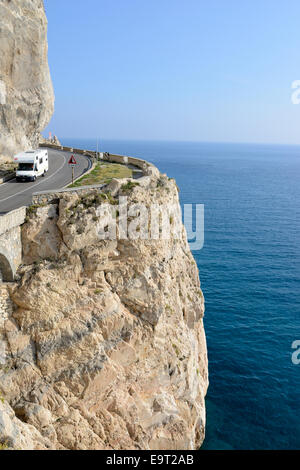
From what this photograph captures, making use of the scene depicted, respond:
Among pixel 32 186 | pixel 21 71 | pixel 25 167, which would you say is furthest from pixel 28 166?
pixel 21 71

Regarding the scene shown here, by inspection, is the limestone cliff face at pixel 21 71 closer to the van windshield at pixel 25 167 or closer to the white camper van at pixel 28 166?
the white camper van at pixel 28 166

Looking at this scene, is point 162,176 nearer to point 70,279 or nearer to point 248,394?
point 70,279

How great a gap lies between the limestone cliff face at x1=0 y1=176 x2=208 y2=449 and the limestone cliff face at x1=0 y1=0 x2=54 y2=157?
15.1 meters

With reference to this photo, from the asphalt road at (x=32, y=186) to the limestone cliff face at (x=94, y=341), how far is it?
413 centimetres

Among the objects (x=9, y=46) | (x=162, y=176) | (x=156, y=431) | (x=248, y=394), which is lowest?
(x=248, y=394)

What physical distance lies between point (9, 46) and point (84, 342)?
992 inches

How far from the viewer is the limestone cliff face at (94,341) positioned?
1905cm

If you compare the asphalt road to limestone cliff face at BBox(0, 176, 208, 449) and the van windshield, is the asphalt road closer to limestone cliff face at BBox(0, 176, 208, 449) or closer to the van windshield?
the van windshield

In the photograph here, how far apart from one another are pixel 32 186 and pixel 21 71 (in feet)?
37.4

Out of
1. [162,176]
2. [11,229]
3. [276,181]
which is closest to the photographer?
[11,229]

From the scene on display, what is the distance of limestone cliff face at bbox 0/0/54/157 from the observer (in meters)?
30.8

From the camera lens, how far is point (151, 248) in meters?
23.4
